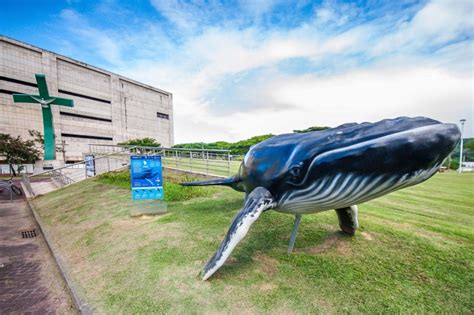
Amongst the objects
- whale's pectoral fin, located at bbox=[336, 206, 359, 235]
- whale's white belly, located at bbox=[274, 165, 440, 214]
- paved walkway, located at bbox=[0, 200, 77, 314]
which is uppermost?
whale's white belly, located at bbox=[274, 165, 440, 214]

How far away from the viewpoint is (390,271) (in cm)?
290

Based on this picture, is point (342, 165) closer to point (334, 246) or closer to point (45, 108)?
point (334, 246)

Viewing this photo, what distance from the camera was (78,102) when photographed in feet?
126

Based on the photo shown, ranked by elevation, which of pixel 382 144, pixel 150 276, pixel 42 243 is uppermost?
pixel 382 144

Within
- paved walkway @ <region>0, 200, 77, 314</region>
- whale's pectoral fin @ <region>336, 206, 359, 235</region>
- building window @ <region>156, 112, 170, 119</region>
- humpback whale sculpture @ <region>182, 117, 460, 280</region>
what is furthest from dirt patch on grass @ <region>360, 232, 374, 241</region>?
building window @ <region>156, 112, 170, 119</region>

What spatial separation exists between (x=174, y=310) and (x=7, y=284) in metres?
3.41

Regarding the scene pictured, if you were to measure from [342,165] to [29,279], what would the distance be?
17.5 feet

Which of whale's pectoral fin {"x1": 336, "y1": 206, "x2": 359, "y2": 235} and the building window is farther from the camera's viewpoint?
the building window

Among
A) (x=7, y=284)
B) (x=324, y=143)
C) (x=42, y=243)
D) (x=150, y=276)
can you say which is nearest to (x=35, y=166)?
(x=42, y=243)

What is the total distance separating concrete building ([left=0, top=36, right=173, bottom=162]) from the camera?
31.7 meters

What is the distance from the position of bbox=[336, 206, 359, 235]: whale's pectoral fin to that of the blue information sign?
182 inches

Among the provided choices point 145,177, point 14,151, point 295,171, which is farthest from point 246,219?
point 14,151

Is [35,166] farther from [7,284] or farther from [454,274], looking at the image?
[454,274]

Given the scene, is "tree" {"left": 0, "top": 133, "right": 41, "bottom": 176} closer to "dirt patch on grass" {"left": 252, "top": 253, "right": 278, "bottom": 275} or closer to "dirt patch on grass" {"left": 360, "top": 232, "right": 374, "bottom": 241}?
"dirt patch on grass" {"left": 252, "top": 253, "right": 278, "bottom": 275}
